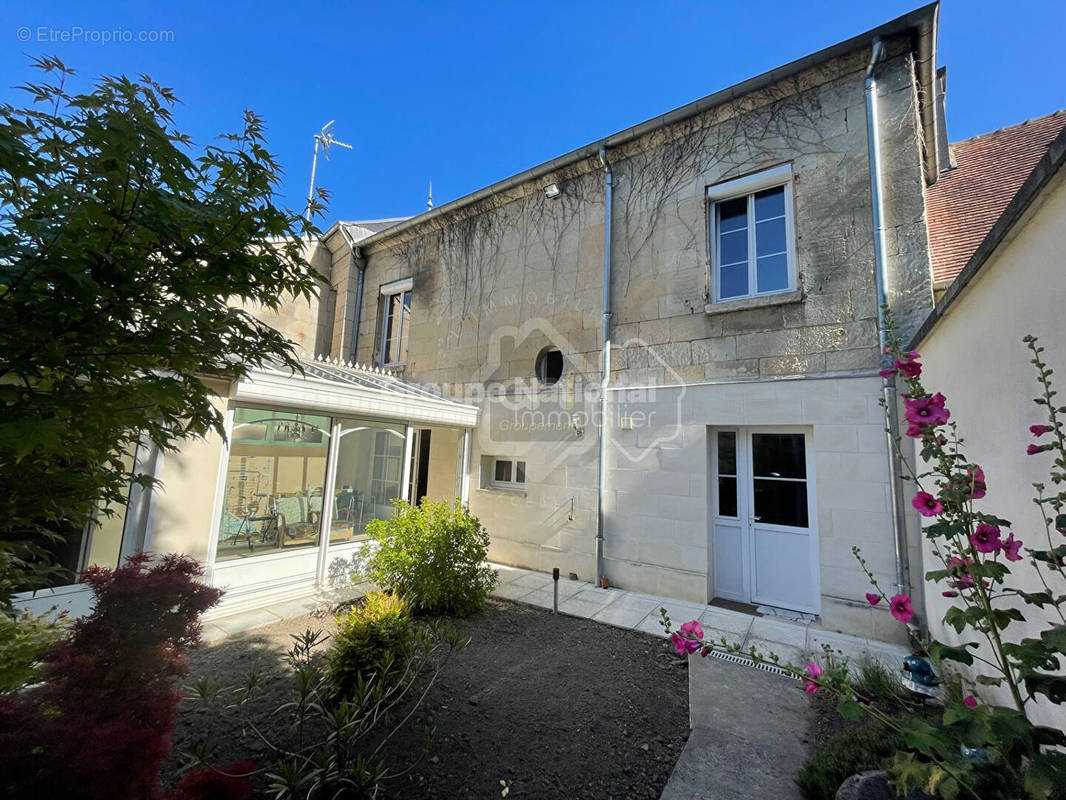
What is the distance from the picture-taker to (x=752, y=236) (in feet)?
20.2

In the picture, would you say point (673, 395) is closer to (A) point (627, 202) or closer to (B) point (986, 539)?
(A) point (627, 202)

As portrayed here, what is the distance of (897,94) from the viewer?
5246mm

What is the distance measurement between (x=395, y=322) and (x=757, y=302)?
8.20 m

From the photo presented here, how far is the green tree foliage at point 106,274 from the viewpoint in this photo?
5.12 feet

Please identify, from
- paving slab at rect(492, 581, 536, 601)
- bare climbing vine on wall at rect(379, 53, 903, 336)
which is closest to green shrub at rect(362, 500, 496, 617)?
paving slab at rect(492, 581, 536, 601)

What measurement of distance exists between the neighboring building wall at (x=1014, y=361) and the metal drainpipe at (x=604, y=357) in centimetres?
407

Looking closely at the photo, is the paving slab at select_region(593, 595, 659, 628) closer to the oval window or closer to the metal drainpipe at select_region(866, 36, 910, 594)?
the metal drainpipe at select_region(866, 36, 910, 594)

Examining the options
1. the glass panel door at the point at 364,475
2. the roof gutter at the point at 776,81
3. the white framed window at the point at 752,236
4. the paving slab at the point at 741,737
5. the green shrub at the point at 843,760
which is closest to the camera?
the green shrub at the point at 843,760

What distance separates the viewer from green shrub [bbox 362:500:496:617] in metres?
5.20

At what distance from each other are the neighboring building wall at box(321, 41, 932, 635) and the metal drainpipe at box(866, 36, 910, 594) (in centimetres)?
9

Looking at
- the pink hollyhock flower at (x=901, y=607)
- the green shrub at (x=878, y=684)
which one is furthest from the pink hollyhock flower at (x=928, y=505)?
the green shrub at (x=878, y=684)

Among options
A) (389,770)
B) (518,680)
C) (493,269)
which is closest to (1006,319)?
(518,680)

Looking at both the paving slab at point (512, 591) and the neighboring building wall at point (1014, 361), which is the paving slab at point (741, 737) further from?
the paving slab at point (512, 591)

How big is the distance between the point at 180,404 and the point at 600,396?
5617mm
